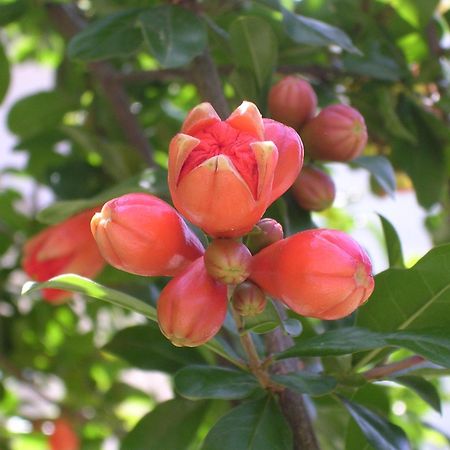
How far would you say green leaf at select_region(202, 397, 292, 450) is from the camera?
610 mm

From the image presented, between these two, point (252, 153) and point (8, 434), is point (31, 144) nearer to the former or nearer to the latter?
point (8, 434)

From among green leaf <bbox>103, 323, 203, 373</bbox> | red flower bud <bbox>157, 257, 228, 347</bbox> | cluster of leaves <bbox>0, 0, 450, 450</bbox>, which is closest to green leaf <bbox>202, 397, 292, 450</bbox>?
cluster of leaves <bbox>0, 0, 450, 450</bbox>

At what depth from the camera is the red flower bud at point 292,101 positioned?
74cm

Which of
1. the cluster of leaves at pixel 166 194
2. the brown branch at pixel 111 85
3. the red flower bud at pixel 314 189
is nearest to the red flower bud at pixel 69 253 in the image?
the cluster of leaves at pixel 166 194

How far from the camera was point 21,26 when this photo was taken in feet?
4.60

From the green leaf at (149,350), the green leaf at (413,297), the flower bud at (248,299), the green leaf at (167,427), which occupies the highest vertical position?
the flower bud at (248,299)

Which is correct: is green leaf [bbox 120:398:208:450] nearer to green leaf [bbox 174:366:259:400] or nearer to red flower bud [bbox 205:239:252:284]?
green leaf [bbox 174:366:259:400]

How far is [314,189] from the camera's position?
29.7 inches

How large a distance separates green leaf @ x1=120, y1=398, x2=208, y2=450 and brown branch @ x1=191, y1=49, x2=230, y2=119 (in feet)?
1.05

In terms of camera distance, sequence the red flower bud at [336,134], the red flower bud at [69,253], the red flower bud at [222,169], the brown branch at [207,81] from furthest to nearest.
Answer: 1. the red flower bud at [69,253]
2. the brown branch at [207,81]
3. the red flower bud at [336,134]
4. the red flower bud at [222,169]

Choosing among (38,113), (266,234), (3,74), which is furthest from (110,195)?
(38,113)

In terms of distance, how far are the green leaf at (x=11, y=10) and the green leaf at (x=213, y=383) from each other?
0.61 m

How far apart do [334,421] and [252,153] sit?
0.68 m

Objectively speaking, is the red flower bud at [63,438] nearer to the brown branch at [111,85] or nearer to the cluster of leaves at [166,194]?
the cluster of leaves at [166,194]
